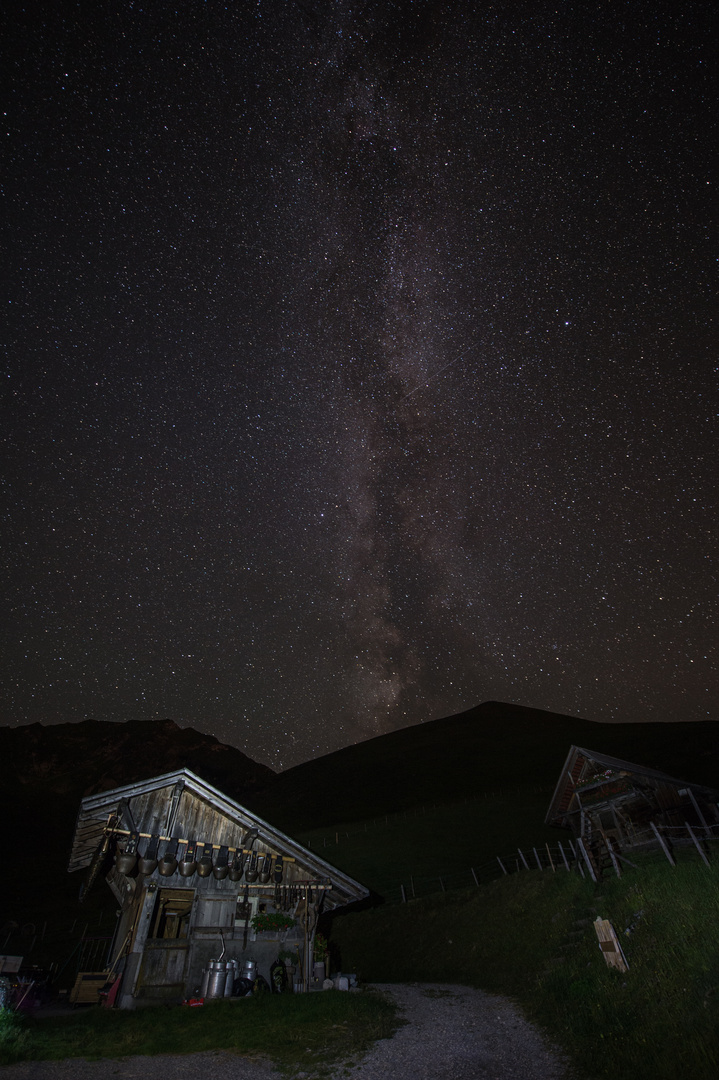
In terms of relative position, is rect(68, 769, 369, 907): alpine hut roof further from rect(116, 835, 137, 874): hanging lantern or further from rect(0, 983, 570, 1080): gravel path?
rect(0, 983, 570, 1080): gravel path

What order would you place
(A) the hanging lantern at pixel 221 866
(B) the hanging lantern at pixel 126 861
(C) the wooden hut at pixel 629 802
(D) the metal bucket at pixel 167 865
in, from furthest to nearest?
1. (C) the wooden hut at pixel 629 802
2. (A) the hanging lantern at pixel 221 866
3. (D) the metal bucket at pixel 167 865
4. (B) the hanging lantern at pixel 126 861

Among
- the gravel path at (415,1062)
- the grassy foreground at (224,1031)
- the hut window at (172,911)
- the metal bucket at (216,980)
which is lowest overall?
the gravel path at (415,1062)

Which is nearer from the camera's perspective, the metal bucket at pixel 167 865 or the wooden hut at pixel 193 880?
the wooden hut at pixel 193 880

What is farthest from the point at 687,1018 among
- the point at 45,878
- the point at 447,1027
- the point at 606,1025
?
the point at 45,878

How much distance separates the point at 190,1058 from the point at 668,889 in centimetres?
1244

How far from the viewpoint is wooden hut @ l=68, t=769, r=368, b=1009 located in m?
13.7

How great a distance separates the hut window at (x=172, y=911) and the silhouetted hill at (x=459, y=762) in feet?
147

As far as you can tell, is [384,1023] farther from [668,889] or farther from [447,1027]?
[668,889]

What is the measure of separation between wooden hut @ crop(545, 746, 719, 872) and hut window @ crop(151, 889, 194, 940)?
18.8m

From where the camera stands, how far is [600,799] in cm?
2684

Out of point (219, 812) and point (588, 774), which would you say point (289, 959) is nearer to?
point (219, 812)

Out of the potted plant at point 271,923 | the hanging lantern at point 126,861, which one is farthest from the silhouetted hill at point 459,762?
the hanging lantern at point 126,861

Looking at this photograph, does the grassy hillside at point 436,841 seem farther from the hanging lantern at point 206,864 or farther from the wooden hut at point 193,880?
the hanging lantern at point 206,864

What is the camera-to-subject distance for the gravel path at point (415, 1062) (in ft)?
25.5
